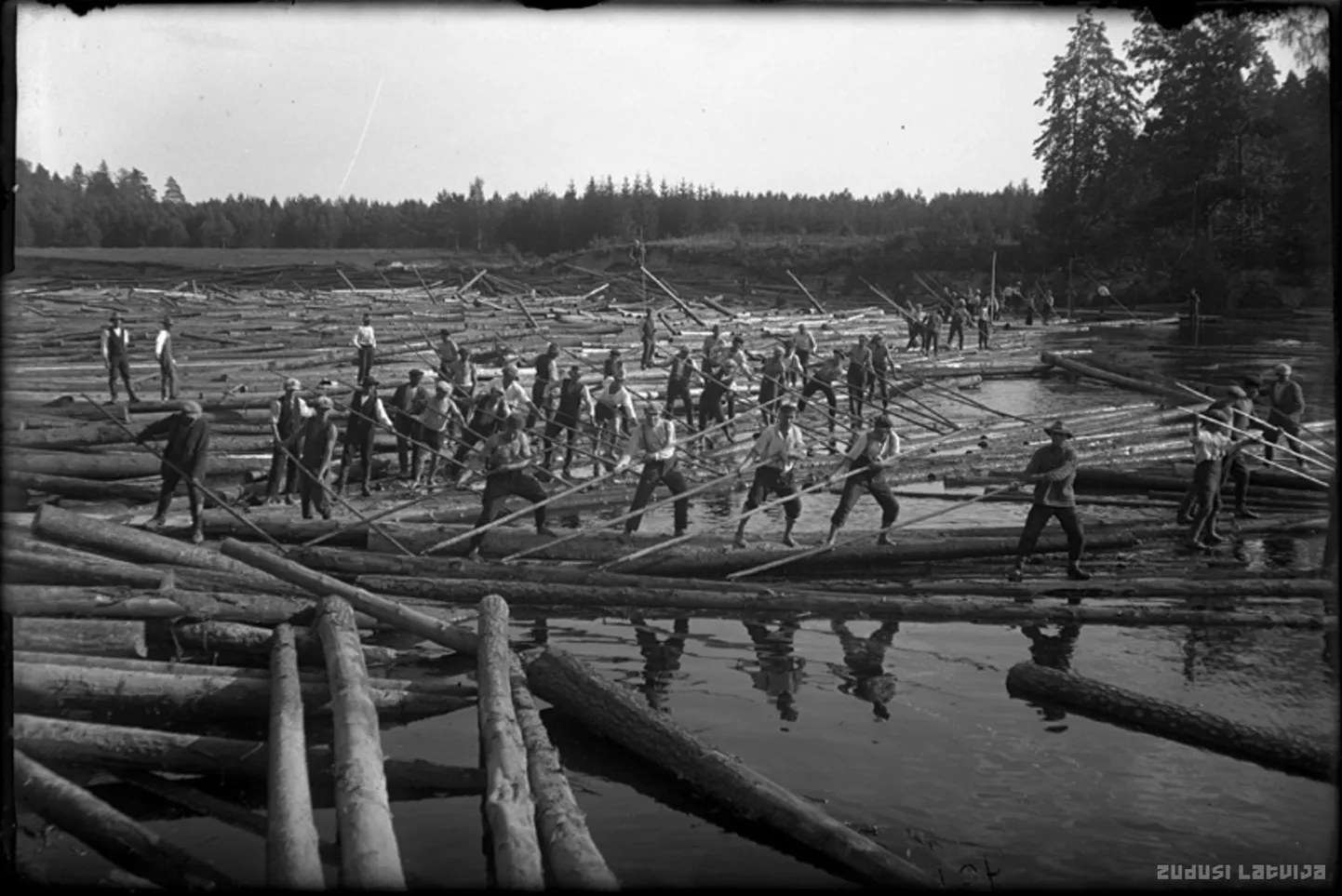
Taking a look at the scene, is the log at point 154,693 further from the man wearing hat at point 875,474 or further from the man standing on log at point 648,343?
the man standing on log at point 648,343

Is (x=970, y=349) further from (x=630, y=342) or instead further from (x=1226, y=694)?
(x=1226, y=694)

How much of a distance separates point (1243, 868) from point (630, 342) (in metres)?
28.6

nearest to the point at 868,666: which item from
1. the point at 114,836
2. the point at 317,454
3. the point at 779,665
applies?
the point at 779,665

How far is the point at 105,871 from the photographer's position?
673cm

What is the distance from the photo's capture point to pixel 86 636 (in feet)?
32.6

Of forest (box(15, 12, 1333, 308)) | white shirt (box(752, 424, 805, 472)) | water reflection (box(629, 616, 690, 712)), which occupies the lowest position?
water reflection (box(629, 616, 690, 712))

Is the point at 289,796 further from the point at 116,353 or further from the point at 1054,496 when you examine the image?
the point at 116,353

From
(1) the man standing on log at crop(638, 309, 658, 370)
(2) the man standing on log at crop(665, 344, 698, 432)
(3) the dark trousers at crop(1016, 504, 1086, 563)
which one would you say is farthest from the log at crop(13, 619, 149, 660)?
(1) the man standing on log at crop(638, 309, 658, 370)

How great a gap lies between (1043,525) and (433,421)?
9849mm

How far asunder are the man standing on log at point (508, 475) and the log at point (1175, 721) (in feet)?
22.3

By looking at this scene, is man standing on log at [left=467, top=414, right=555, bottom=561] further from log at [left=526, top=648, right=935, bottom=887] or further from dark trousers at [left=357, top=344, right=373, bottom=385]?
dark trousers at [left=357, top=344, right=373, bottom=385]

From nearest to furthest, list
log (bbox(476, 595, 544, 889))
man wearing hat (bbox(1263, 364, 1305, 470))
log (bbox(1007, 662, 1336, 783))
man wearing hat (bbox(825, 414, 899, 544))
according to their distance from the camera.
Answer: log (bbox(476, 595, 544, 889))
log (bbox(1007, 662, 1336, 783))
man wearing hat (bbox(825, 414, 899, 544))
man wearing hat (bbox(1263, 364, 1305, 470))

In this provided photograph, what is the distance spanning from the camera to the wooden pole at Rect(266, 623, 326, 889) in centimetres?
608

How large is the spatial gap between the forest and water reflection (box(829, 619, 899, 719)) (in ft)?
19.8
